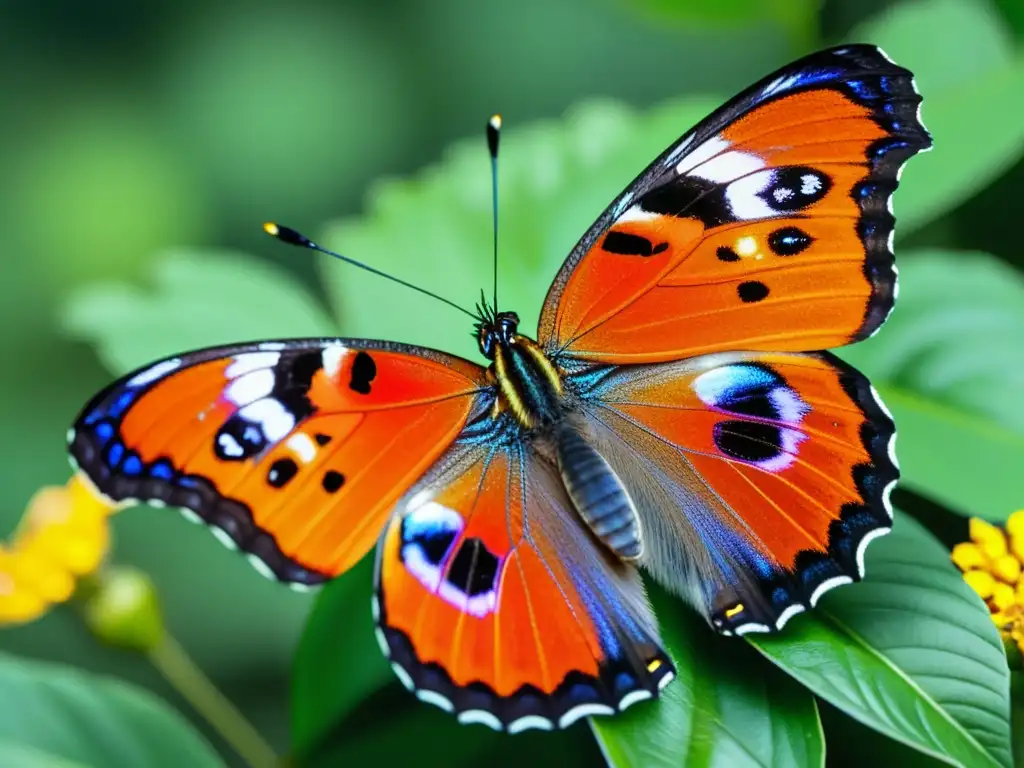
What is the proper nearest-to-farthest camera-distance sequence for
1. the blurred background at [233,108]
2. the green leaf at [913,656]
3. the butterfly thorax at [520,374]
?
1. the green leaf at [913,656]
2. the butterfly thorax at [520,374]
3. the blurred background at [233,108]

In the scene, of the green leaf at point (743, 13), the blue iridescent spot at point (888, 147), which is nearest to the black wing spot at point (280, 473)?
the blue iridescent spot at point (888, 147)

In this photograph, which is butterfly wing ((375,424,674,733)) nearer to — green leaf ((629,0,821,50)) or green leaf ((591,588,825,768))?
green leaf ((591,588,825,768))

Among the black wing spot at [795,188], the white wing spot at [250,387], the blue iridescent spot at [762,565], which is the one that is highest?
the black wing spot at [795,188]

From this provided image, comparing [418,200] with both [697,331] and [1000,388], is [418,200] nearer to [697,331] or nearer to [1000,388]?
[697,331]

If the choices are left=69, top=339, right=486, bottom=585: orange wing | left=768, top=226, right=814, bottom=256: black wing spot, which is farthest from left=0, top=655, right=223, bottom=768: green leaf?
left=768, top=226, right=814, bottom=256: black wing spot

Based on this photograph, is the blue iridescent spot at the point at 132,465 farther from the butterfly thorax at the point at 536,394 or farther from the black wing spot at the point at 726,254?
the black wing spot at the point at 726,254

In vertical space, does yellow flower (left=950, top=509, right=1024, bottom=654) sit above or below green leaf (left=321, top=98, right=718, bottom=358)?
below

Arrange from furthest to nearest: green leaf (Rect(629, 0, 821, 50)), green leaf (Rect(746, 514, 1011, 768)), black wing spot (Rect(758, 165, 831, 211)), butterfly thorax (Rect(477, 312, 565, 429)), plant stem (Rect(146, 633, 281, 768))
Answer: green leaf (Rect(629, 0, 821, 50)), plant stem (Rect(146, 633, 281, 768)), butterfly thorax (Rect(477, 312, 565, 429)), black wing spot (Rect(758, 165, 831, 211)), green leaf (Rect(746, 514, 1011, 768))

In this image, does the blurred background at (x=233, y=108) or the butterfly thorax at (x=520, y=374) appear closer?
the butterfly thorax at (x=520, y=374)
